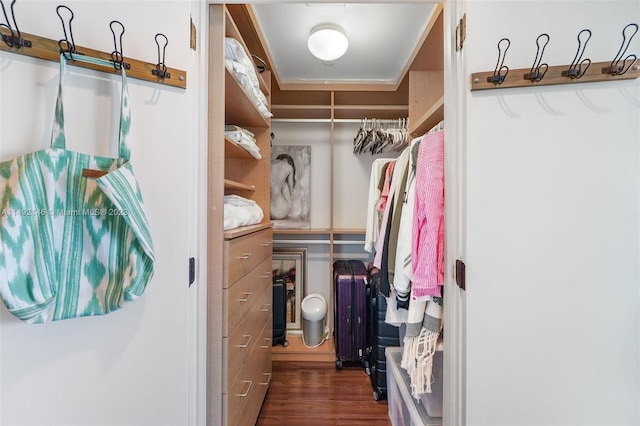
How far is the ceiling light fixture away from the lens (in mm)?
1519

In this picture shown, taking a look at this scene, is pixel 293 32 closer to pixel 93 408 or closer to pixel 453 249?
pixel 453 249

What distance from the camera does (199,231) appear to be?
937mm

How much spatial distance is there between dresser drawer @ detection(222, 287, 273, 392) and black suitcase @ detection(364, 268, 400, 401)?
78cm

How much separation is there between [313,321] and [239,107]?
1.77 metres

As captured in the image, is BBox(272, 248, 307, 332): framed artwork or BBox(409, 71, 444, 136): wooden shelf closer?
BBox(409, 71, 444, 136): wooden shelf

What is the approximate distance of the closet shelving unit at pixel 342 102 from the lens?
152 centimetres

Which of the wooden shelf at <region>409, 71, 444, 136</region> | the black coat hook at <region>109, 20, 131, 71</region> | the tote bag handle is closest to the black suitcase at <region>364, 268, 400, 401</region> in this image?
the wooden shelf at <region>409, 71, 444, 136</region>

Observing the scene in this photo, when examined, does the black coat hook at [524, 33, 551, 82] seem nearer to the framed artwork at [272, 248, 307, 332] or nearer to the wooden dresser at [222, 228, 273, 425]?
the wooden dresser at [222, 228, 273, 425]

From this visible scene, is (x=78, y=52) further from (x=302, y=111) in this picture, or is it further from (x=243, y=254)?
(x=302, y=111)

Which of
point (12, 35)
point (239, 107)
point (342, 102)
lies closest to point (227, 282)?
point (12, 35)

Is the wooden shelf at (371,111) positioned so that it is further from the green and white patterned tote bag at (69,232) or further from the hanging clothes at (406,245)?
the green and white patterned tote bag at (69,232)

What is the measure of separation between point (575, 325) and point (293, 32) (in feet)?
6.53

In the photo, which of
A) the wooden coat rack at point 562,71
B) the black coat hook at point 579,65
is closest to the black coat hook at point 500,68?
the wooden coat rack at point 562,71

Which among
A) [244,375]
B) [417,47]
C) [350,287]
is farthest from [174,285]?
[417,47]
